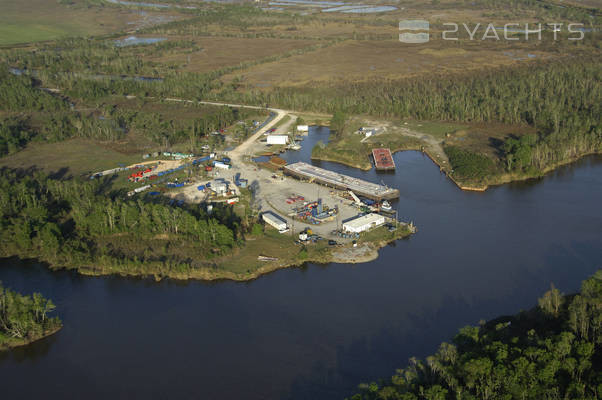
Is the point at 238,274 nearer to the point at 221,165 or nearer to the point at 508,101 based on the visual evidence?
the point at 221,165

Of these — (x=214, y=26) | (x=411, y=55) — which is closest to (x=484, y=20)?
(x=411, y=55)

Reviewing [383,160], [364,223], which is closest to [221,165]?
[383,160]

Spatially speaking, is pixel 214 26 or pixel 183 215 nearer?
pixel 183 215

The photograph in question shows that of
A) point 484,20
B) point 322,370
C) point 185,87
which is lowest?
point 322,370

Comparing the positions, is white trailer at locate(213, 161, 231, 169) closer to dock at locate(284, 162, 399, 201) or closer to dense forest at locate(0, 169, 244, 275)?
dock at locate(284, 162, 399, 201)

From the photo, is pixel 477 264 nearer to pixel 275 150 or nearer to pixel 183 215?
pixel 183 215

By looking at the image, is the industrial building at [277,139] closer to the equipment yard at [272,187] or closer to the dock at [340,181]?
the equipment yard at [272,187]

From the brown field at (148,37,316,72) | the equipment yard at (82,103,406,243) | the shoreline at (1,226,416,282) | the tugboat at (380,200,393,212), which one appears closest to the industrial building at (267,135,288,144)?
the equipment yard at (82,103,406,243)
